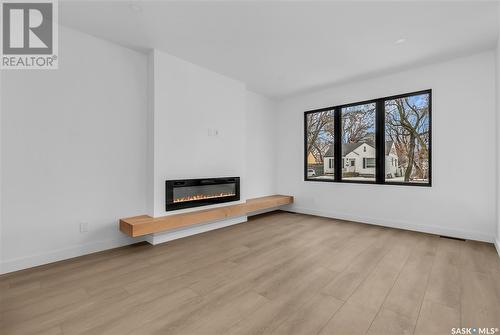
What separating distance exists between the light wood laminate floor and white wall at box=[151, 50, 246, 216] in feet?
3.72

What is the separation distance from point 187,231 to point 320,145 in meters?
3.35

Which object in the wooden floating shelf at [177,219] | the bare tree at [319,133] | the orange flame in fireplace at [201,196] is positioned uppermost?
the bare tree at [319,133]

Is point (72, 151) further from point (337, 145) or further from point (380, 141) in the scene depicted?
point (380, 141)

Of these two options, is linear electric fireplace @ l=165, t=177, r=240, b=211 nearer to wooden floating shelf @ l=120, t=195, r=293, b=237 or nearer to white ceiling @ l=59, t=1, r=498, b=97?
wooden floating shelf @ l=120, t=195, r=293, b=237

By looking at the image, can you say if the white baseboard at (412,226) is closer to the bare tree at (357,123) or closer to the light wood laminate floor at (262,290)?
the light wood laminate floor at (262,290)

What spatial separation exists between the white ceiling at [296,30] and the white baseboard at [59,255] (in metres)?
2.67

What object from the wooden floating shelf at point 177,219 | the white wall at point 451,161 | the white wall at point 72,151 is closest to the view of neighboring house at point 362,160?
the white wall at point 451,161

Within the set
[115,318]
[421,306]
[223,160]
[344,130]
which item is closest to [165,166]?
[223,160]

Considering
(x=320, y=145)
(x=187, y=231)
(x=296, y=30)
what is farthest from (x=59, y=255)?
(x=320, y=145)

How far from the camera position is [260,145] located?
18.0 ft

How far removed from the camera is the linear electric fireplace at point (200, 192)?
3480 millimetres

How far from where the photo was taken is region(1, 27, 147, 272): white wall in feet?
8.09

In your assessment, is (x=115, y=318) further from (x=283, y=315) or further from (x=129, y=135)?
(x=129, y=135)

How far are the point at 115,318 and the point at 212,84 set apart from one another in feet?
11.5
